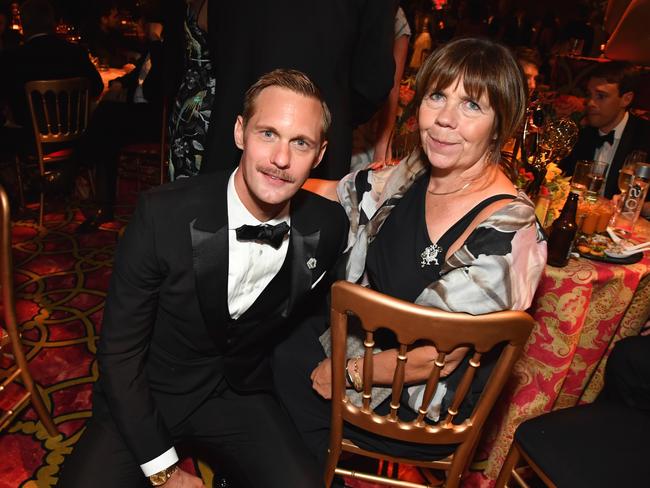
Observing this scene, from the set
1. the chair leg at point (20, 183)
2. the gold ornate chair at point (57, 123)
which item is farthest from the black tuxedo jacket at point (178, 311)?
the chair leg at point (20, 183)

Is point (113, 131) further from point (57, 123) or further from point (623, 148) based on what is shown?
point (623, 148)

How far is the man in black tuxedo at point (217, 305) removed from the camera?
4.45 feet

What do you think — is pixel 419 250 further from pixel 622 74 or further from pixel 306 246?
pixel 622 74

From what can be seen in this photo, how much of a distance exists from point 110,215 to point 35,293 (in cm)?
116

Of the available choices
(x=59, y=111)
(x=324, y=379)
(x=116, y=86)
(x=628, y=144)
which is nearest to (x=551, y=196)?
(x=324, y=379)

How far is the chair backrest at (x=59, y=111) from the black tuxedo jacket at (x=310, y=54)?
207cm

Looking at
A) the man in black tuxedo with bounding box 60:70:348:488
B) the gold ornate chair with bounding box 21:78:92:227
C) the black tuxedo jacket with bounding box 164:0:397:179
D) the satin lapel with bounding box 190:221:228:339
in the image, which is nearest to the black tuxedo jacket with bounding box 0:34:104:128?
the gold ornate chair with bounding box 21:78:92:227

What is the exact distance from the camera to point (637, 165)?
2270 millimetres

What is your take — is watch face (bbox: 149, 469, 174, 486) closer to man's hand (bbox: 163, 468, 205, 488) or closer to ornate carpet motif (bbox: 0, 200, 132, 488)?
man's hand (bbox: 163, 468, 205, 488)

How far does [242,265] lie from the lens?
1451mm

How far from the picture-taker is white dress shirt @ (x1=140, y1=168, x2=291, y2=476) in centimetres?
143

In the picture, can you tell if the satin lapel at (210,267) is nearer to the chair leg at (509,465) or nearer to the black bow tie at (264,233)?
the black bow tie at (264,233)

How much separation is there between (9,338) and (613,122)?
3.56m

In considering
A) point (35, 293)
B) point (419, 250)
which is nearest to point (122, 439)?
point (419, 250)
